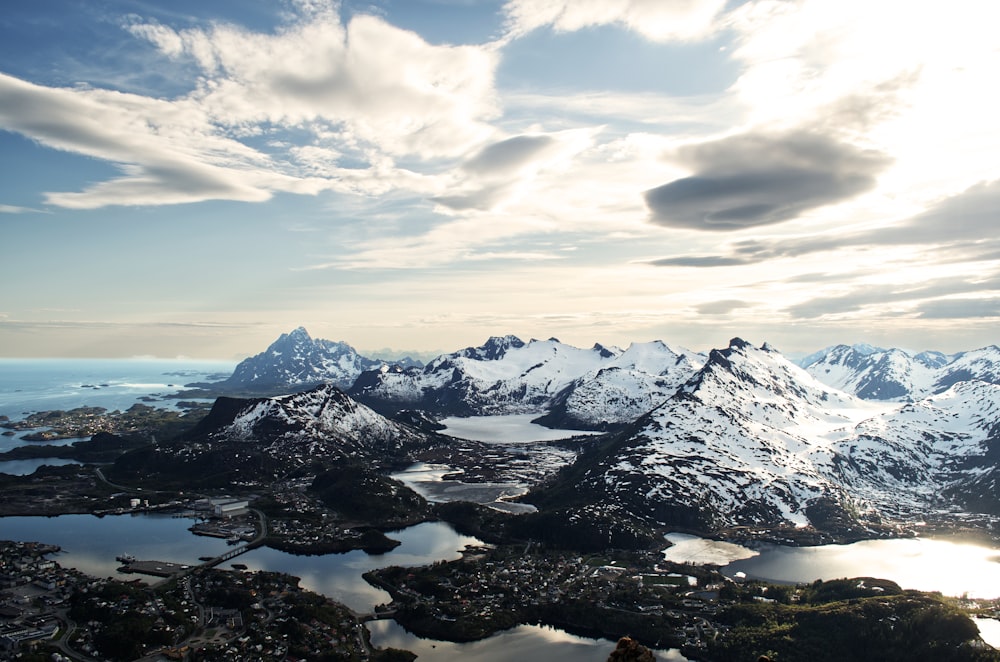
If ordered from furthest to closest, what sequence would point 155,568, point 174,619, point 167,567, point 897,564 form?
point 897,564 < point 167,567 < point 155,568 < point 174,619

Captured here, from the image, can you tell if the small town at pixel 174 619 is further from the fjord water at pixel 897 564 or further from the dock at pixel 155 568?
the fjord water at pixel 897 564

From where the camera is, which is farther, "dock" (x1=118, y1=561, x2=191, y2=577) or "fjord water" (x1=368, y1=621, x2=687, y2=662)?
"dock" (x1=118, y1=561, x2=191, y2=577)

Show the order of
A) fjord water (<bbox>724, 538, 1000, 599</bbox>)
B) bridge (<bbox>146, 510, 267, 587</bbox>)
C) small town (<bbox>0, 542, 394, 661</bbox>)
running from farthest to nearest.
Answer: fjord water (<bbox>724, 538, 1000, 599</bbox>), bridge (<bbox>146, 510, 267, 587</bbox>), small town (<bbox>0, 542, 394, 661</bbox>)

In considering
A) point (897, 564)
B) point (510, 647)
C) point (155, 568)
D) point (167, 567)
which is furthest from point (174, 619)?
point (897, 564)

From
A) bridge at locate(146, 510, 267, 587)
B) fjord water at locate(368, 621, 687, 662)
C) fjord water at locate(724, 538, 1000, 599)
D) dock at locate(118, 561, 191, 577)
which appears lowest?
fjord water at locate(724, 538, 1000, 599)

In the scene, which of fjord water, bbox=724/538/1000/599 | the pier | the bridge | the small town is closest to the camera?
the small town

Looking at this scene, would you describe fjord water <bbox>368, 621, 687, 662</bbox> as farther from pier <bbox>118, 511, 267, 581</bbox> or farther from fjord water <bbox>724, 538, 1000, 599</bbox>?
fjord water <bbox>724, 538, 1000, 599</bbox>

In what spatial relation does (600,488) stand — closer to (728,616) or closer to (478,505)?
(478,505)

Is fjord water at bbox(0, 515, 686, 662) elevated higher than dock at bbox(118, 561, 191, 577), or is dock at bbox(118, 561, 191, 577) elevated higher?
dock at bbox(118, 561, 191, 577)

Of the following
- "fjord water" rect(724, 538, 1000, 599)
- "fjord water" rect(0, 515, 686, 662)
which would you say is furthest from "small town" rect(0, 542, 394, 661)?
"fjord water" rect(724, 538, 1000, 599)

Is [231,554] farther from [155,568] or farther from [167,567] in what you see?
[155,568]

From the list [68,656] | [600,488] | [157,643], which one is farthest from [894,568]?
[68,656]
